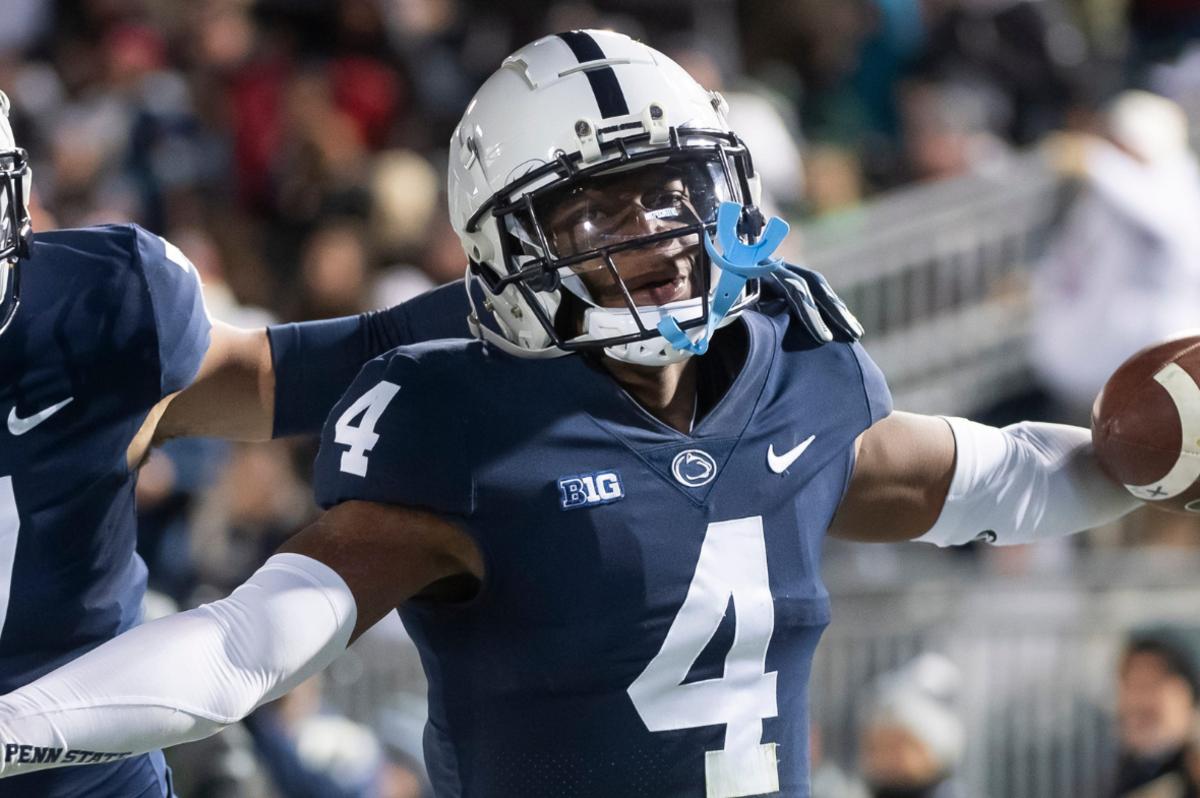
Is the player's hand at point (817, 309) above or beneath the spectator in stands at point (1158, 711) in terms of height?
above

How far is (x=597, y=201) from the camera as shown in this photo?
8.14 ft

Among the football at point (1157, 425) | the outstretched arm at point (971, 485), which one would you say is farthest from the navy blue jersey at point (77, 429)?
the football at point (1157, 425)

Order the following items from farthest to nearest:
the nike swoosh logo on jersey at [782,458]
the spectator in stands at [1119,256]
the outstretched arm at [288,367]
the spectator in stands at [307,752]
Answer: the spectator in stands at [1119,256] < the spectator in stands at [307,752] < the outstretched arm at [288,367] < the nike swoosh logo on jersey at [782,458]

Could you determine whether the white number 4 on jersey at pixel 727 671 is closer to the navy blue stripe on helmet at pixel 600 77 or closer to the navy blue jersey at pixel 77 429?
the navy blue stripe on helmet at pixel 600 77

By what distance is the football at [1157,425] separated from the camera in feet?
8.76

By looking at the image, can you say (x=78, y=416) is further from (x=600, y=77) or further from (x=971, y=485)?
(x=971, y=485)

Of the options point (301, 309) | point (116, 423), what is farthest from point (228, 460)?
point (116, 423)

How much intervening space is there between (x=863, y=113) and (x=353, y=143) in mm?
1932

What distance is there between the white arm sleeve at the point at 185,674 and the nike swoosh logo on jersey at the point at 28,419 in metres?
0.45

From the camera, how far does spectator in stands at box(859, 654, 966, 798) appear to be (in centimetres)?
479

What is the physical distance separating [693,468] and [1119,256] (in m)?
3.88

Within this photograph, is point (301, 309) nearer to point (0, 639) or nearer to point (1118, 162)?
point (1118, 162)

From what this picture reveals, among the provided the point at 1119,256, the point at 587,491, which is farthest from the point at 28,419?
the point at 1119,256

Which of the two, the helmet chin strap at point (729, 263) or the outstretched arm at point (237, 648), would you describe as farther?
the helmet chin strap at point (729, 263)
